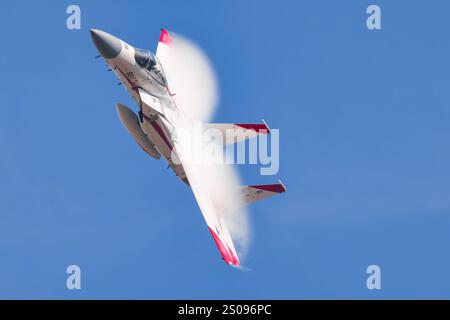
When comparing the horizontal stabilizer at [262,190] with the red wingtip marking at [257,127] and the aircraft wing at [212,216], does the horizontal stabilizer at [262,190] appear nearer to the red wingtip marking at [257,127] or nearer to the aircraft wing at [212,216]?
the aircraft wing at [212,216]

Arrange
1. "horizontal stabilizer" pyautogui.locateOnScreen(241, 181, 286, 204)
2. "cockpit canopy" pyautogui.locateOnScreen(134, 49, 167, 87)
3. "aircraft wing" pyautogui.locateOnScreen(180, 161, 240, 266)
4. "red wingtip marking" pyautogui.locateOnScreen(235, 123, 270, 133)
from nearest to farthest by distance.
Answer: "aircraft wing" pyautogui.locateOnScreen(180, 161, 240, 266)
"cockpit canopy" pyautogui.locateOnScreen(134, 49, 167, 87)
"horizontal stabilizer" pyautogui.locateOnScreen(241, 181, 286, 204)
"red wingtip marking" pyautogui.locateOnScreen(235, 123, 270, 133)

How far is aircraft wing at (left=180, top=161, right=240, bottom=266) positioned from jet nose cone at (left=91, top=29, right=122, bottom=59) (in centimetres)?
547

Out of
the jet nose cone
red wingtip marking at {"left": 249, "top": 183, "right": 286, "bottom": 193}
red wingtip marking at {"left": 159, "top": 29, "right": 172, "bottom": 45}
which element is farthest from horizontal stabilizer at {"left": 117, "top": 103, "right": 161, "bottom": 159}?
red wingtip marking at {"left": 159, "top": 29, "right": 172, "bottom": 45}

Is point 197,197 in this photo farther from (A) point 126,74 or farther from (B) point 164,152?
(A) point 126,74

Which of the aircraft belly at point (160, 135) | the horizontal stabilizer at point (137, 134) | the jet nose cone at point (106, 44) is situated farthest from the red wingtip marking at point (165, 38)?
the aircraft belly at point (160, 135)

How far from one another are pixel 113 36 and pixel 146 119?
3.60 m

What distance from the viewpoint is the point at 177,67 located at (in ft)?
162

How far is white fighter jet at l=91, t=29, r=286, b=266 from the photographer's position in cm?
4494

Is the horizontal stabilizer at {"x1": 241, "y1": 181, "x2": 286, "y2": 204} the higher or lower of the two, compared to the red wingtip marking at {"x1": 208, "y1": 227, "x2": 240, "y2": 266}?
higher

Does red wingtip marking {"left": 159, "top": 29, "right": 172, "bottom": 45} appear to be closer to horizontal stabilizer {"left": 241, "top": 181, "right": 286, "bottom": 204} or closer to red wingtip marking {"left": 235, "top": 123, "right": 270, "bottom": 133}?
red wingtip marking {"left": 235, "top": 123, "right": 270, "bottom": 133}

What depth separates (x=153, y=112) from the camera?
45.5 meters

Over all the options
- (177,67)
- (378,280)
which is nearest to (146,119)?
(177,67)

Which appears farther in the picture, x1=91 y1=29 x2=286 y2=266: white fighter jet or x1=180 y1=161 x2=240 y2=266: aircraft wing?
x1=180 y1=161 x2=240 y2=266: aircraft wing

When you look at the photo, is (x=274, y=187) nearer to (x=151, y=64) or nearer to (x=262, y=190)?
(x=262, y=190)
